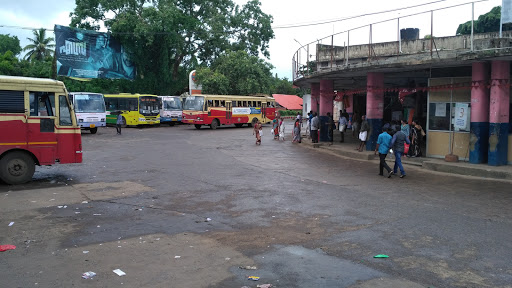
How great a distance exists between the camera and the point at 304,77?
73.3 feet

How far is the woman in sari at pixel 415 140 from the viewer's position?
16328 mm

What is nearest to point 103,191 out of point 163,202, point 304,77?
point 163,202

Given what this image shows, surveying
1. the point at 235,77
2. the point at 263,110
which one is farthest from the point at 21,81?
the point at 235,77

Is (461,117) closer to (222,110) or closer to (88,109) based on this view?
(222,110)

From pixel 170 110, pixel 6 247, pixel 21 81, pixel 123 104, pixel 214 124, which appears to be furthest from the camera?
pixel 170 110

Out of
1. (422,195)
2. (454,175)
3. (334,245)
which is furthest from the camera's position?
(454,175)

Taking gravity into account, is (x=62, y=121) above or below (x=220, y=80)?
below

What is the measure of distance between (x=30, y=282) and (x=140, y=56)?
40.4 metres

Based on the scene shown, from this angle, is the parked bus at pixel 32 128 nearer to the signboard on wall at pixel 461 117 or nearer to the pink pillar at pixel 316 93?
the signboard on wall at pixel 461 117

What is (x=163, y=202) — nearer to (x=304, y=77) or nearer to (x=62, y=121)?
(x=62, y=121)

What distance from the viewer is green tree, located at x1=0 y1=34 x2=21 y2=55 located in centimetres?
6569

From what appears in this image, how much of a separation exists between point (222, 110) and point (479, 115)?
2377 centimetres

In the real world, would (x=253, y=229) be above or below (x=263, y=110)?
below

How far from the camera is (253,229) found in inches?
289
